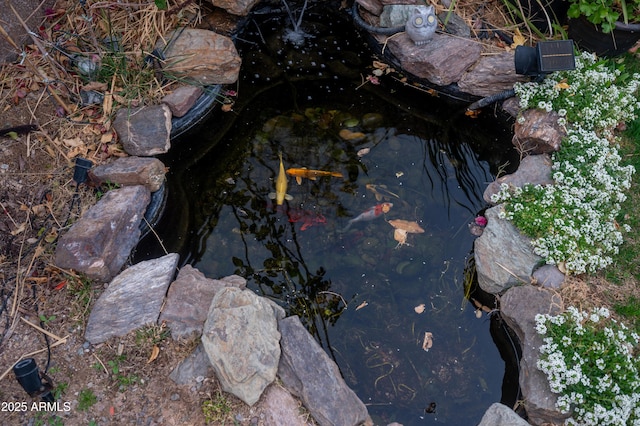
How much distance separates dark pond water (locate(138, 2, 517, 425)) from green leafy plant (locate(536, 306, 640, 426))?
429 mm

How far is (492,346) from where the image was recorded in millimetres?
3592

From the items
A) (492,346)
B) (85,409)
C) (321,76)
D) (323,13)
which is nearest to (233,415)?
(85,409)

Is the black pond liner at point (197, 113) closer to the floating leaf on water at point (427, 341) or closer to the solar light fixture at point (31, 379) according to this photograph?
the solar light fixture at point (31, 379)

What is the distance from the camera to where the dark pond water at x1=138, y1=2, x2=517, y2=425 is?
3.47 m

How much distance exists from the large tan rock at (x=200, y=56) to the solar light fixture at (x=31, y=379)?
259 centimetres

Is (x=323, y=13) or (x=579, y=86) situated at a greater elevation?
(x=323, y=13)

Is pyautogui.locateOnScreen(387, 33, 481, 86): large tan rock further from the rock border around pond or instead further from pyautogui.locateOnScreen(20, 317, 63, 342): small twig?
pyautogui.locateOnScreen(20, 317, 63, 342): small twig

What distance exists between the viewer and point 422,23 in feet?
14.8

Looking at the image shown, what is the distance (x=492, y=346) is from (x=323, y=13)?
362 cm

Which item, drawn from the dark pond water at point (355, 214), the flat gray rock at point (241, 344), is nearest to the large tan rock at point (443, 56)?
the dark pond water at point (355, 214)

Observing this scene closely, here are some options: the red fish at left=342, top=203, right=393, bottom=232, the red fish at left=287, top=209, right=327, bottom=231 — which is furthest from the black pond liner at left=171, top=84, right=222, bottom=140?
the red fish at left=342, top=203, right=393, bottom=232

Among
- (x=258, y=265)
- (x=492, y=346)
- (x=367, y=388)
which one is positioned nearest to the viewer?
(x=367, y=388)

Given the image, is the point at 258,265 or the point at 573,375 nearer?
the point at 573,375

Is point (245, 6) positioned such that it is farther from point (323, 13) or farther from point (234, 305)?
point (234, 305)
